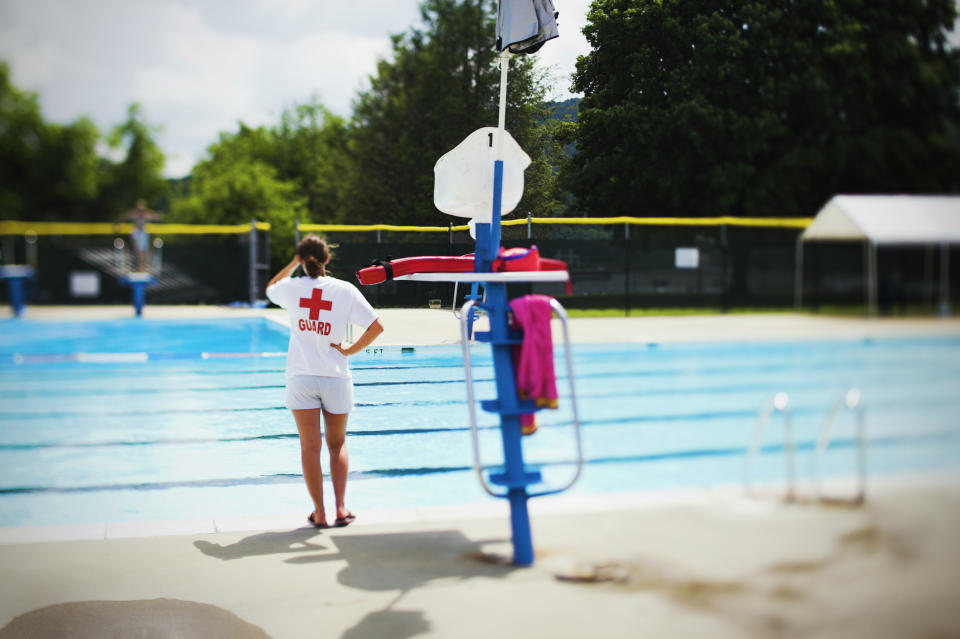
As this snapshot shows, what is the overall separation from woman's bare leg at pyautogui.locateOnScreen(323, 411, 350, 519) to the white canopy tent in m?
1.99

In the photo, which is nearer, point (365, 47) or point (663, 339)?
point (663, 339)

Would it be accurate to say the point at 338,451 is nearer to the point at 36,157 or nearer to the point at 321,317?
the point at 321,317

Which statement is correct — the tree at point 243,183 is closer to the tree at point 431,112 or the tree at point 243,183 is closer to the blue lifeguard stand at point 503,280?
the tree at point 431,112

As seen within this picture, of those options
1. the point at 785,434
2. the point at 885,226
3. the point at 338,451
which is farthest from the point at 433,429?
the point at 885,226

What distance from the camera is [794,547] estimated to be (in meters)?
2.51

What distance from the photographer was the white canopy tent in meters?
2.21

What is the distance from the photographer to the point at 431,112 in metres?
3.70

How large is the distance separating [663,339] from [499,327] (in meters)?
0.94

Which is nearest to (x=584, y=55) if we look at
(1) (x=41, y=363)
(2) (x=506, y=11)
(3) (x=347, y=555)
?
(2) (x=506, y=11)

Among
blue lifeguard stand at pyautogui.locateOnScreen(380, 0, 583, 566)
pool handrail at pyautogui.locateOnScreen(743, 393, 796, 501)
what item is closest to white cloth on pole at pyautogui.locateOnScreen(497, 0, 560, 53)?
blue lifeguard stand at pyautogui.locateOnScreen(380, 0, 583, 566)

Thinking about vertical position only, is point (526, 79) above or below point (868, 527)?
above

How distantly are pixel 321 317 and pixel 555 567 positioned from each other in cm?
140

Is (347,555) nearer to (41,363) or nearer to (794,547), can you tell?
(794,547)

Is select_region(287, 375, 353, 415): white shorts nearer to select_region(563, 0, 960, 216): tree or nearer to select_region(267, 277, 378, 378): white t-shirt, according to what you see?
select_region(267, 277, 378, 378): white t-shirt
